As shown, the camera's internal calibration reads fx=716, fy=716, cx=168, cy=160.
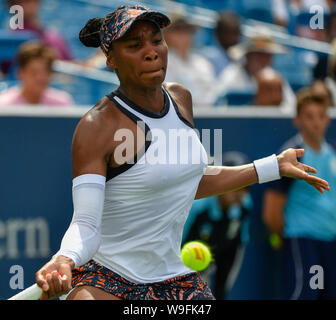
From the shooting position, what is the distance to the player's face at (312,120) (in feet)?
18.3

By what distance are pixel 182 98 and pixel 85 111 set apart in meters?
2.07

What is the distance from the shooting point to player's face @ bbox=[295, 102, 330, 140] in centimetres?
558

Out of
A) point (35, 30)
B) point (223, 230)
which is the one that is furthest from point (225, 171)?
point (35, 30)

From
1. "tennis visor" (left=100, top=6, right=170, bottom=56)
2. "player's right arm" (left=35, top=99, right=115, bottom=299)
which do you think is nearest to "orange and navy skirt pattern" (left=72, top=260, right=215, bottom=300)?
"player's right arm" (left=35, top=99, right=115, bottom=299)

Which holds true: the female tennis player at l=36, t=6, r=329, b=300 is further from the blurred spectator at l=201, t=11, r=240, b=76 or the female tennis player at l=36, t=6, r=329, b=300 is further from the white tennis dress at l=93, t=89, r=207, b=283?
the blurred spectator at l=201, t=11, r=240, b=76

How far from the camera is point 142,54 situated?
9.74ft

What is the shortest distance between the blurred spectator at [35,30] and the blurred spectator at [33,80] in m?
0.88

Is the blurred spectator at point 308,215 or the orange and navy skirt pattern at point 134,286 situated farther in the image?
the blurred spectator at point 308,215

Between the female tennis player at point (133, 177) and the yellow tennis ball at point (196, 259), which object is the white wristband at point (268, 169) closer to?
the female tennis player at point (133, 177)

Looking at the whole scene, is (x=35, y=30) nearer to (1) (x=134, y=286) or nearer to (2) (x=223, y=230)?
(2) (x=223, y=230)

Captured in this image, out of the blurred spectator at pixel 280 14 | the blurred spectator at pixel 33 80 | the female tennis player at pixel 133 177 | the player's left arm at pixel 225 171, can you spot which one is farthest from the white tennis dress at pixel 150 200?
the blurred spectator at pixel 280 14

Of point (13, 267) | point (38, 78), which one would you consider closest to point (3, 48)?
point (38, 78)

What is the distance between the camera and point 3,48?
666cm

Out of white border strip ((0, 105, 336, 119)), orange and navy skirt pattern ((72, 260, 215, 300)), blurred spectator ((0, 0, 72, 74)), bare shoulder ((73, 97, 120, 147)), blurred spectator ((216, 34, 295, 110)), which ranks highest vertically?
blurred spectator ((0, 0, 72, 74))
